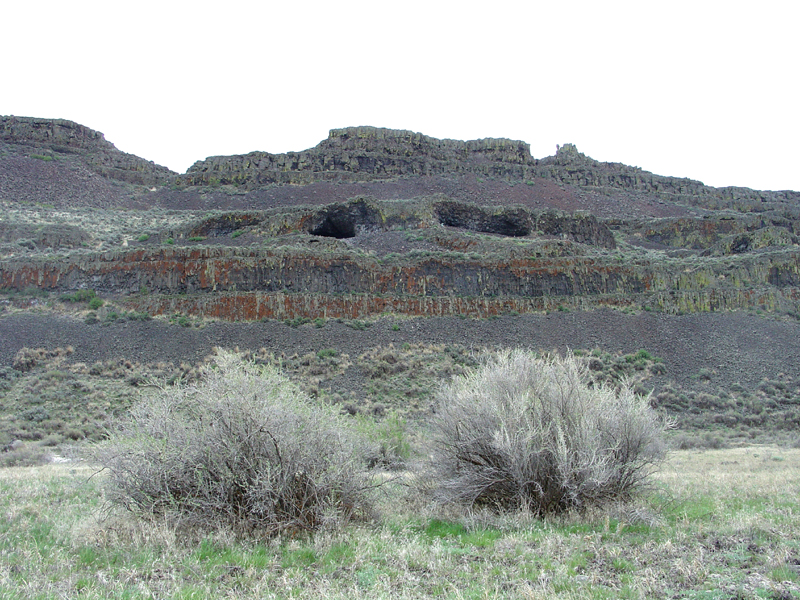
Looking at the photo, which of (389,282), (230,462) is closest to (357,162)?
(389,282)

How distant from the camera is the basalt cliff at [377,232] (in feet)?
125

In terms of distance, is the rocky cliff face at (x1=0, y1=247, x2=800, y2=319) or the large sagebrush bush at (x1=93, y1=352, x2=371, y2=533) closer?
the large sagebrush bush at (x1=93, y1=352, x2=371, y2=533)

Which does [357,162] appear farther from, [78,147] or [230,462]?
[230,462]

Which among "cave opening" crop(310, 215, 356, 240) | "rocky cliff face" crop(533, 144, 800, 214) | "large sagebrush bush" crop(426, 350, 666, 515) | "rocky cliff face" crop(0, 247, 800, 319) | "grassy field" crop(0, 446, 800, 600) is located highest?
"rocky cliff face" crop(533, 144, 800, 214)

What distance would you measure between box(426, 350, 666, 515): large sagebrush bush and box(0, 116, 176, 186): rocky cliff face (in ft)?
238

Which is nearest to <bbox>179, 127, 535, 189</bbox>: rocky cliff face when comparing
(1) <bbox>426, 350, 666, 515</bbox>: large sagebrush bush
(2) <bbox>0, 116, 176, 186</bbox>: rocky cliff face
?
(2) <bbox>0, 116, 176, 186</bbox>: rocky cliff face

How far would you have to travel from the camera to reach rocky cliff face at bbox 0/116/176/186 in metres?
73.7

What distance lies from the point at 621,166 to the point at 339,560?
292 ft

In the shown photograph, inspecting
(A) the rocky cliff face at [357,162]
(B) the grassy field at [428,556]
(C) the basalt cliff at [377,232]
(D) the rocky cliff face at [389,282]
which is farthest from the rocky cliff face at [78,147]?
(B) the grassy field at [428,556]

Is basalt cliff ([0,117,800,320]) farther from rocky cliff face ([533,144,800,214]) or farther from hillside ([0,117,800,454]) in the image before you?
rocky cliff face ([533,144,800,214])

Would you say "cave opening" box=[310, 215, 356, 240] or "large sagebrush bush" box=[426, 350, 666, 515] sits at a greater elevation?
"cave opening" box=[310, 215, 356, 240]

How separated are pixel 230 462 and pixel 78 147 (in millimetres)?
81354

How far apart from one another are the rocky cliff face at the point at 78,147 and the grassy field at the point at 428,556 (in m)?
71.3

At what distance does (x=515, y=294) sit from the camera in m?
40.3
